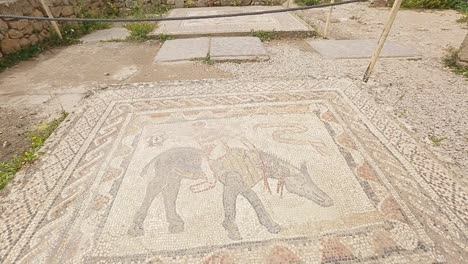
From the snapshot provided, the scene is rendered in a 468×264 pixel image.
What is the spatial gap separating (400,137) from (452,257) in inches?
36.8

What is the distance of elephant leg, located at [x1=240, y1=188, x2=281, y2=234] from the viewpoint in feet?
4.16

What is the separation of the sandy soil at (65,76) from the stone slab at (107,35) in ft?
0.70

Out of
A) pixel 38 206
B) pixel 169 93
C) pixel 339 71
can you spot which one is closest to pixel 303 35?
pixel 339 71

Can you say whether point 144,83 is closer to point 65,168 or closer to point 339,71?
point 65,168

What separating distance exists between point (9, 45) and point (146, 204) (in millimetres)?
3382

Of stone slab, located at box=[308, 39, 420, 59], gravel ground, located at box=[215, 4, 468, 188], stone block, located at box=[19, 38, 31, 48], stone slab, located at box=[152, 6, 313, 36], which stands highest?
stone block, located at box=[19, 38, 31, 48]

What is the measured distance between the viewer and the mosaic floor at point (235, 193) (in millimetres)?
1198

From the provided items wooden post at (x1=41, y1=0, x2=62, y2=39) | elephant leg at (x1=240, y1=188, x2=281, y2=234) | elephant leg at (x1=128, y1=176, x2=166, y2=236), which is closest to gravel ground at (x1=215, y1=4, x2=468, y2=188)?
elephant leg at (x1=240, y1=188, x2=281, y2=234)

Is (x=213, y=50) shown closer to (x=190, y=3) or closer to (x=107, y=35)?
(x=107, y=35)

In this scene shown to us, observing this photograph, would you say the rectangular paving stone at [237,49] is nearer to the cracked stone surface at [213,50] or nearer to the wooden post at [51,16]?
the cracked stone surface at [213,50]

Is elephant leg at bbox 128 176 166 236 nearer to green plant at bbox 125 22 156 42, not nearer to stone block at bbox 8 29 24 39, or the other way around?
green plant at bbox 125 22 156 42

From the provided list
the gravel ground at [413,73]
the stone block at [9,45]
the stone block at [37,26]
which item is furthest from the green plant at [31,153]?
the stone block at [37,26]

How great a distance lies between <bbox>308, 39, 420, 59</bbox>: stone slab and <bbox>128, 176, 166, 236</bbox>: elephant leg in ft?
8.79

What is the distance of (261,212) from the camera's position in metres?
1.34
